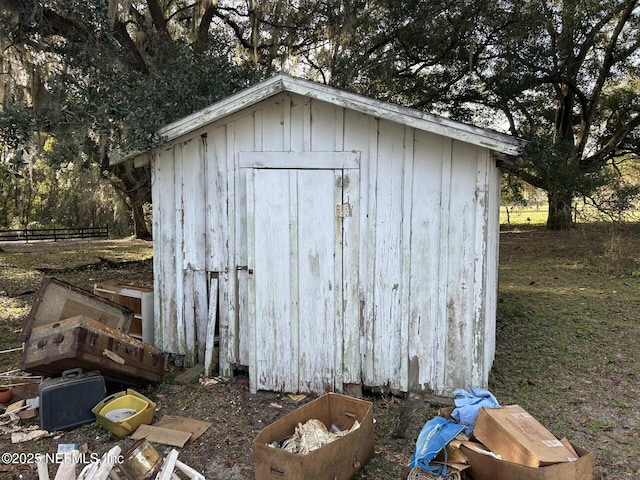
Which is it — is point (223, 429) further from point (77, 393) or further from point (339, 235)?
point (339, 235)

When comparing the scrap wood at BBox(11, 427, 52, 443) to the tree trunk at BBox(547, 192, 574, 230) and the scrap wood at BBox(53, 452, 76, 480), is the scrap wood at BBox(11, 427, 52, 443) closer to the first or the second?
the scrap wood at BBox(53, 452, 76, 480)

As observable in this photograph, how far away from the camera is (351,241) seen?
4051 millimetres

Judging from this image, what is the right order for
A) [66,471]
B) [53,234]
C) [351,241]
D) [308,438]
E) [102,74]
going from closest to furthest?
1. [66,471]
2. [308,438]
3. [351,241]
4. [102,74]
5. [53,234]

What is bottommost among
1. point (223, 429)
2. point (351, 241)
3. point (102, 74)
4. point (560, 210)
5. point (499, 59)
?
point (223, 429)

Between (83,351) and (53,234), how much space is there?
2110 cm

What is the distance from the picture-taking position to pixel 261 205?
418cm

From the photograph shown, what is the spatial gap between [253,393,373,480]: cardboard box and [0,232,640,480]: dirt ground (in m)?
0.26

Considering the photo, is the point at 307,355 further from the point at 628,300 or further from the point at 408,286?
the point at 628,300

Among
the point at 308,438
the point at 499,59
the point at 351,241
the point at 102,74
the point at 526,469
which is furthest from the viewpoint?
the point at 499,59

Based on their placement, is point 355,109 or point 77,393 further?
point 355,109

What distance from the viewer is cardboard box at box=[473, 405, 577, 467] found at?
8.19 feet

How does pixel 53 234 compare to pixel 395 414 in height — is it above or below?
above

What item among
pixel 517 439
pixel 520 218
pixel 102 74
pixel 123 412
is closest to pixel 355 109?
pixel 517 439

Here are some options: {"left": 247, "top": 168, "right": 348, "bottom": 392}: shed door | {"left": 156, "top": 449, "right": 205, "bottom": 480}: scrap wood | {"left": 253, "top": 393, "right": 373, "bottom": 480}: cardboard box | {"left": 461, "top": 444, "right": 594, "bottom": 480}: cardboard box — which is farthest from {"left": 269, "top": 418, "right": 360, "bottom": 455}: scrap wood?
{"left": 247, "top": 168, "right": 348, "bottom": 392}: shed door
